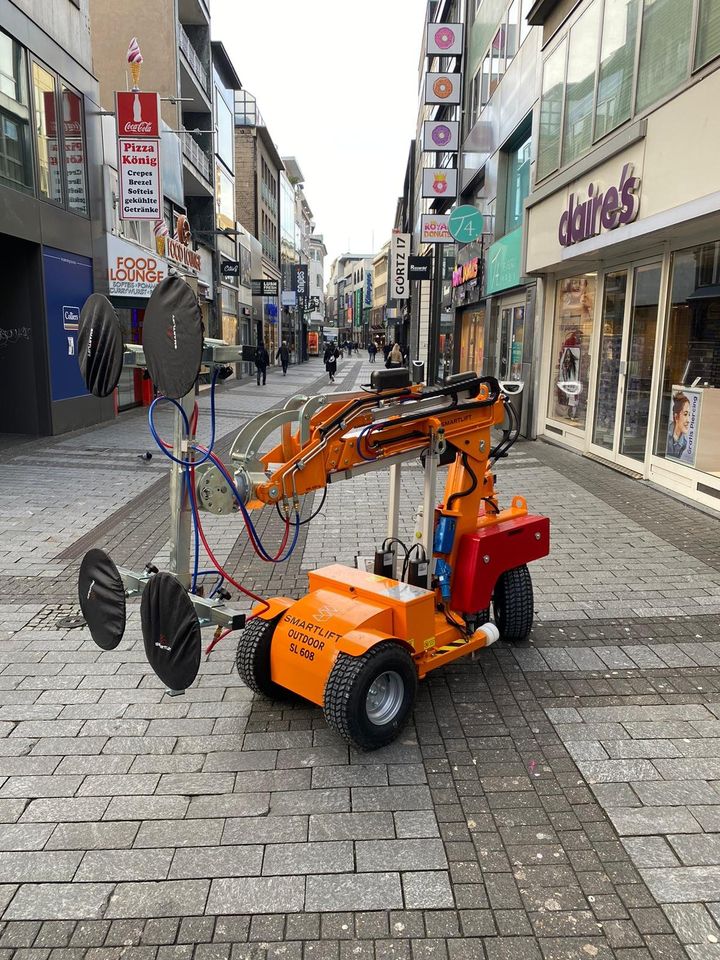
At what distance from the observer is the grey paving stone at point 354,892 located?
2.60 metres

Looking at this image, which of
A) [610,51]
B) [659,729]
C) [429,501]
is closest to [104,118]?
[610,51]

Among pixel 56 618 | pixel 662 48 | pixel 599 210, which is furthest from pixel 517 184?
pixel 56 618

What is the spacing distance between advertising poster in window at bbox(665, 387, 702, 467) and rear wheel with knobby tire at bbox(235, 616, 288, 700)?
6537mm

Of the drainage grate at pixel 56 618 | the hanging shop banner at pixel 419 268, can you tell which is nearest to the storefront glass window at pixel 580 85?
the hanging shop banner at pixel 419 268

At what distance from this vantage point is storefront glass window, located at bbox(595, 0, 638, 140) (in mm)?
9562

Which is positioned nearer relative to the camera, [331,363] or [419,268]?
[419,268]

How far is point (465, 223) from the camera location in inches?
595

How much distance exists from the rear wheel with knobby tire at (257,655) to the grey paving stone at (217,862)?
1062 mm

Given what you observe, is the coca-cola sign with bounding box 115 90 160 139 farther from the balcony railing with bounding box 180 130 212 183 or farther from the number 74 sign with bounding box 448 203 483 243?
the balcony railing with bounding box 180 130 212 183

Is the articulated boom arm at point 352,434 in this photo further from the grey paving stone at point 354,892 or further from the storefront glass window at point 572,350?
the storefront glass window at point 572,350

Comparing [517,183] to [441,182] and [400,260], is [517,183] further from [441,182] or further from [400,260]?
[400,260]

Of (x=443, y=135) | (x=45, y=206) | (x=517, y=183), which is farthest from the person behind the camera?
(x=443, y=135)

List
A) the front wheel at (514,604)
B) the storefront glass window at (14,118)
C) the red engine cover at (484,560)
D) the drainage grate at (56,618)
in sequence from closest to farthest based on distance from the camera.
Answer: the red engine cover at (484,560) < the front wheel at (514,604) < the drainage grate at (56,618) < the storefront glass window at (14,118)

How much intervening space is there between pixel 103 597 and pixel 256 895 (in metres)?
1.43
